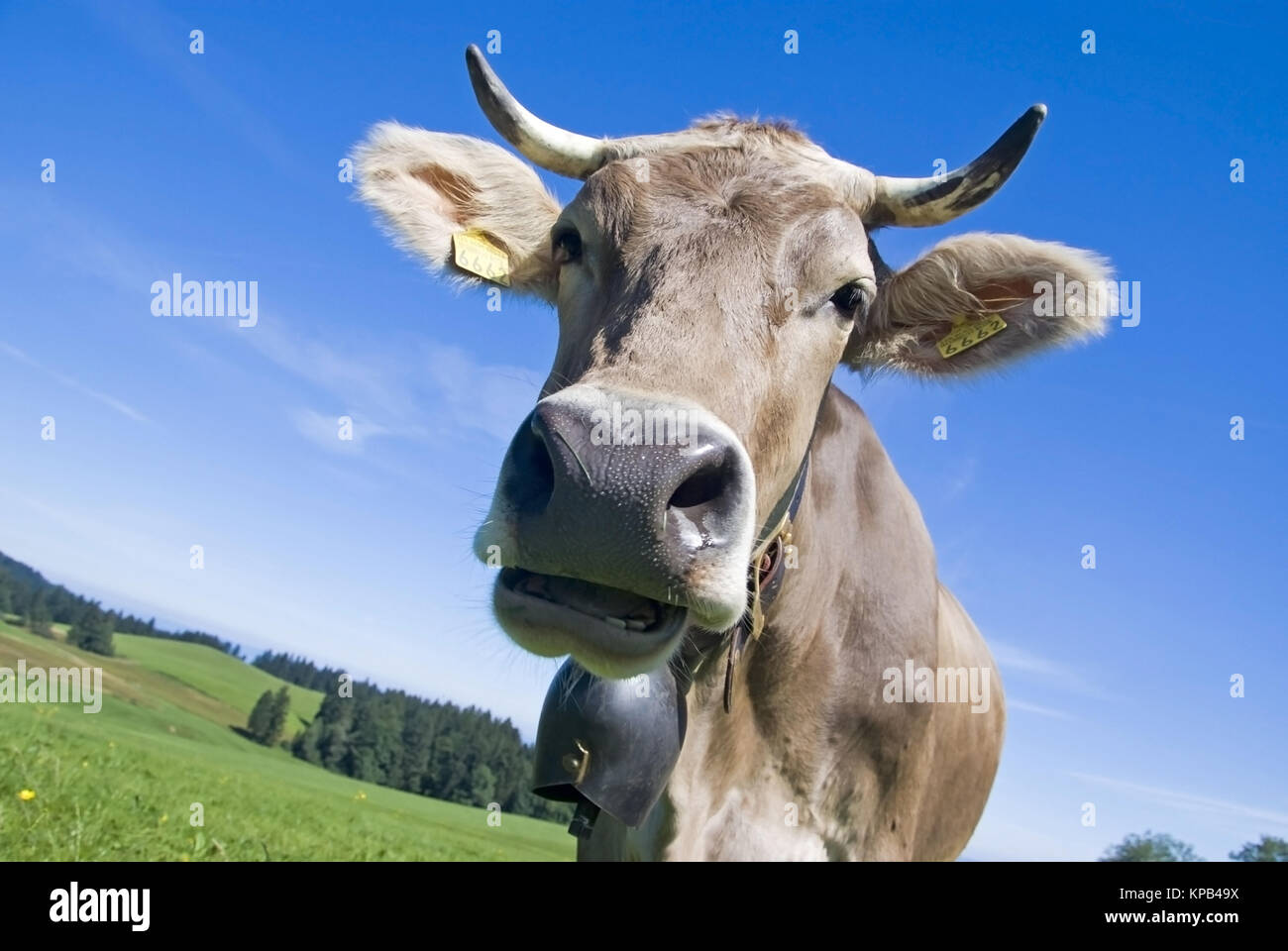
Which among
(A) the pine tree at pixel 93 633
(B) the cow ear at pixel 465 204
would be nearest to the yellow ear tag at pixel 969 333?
(B) the cow ear at pixel 465 204

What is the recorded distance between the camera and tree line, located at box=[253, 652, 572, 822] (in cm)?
4947

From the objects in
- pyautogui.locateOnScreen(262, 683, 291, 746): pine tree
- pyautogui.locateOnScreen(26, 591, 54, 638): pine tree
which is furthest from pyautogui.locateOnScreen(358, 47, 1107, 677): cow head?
pyautogui.locateOnScreen(262, 683, 291, 746): pine tree

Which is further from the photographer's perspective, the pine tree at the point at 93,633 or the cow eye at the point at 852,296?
the pine tree at the point at 93,633

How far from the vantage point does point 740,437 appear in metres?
3.09

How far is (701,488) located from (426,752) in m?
54.7

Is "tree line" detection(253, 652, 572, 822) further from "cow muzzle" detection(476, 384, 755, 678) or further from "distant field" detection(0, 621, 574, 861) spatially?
"cow muzzle" detection(476, 384, 755, 678)

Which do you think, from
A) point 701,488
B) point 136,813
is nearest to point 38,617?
point 136,813

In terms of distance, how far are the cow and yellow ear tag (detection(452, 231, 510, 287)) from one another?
1 cm

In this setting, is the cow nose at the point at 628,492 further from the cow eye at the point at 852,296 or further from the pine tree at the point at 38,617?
the pine tree at the point at 38,617

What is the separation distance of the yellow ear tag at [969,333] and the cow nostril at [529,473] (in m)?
2.67

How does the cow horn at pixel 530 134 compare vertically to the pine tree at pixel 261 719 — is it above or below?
above

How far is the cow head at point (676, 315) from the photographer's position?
259cm
